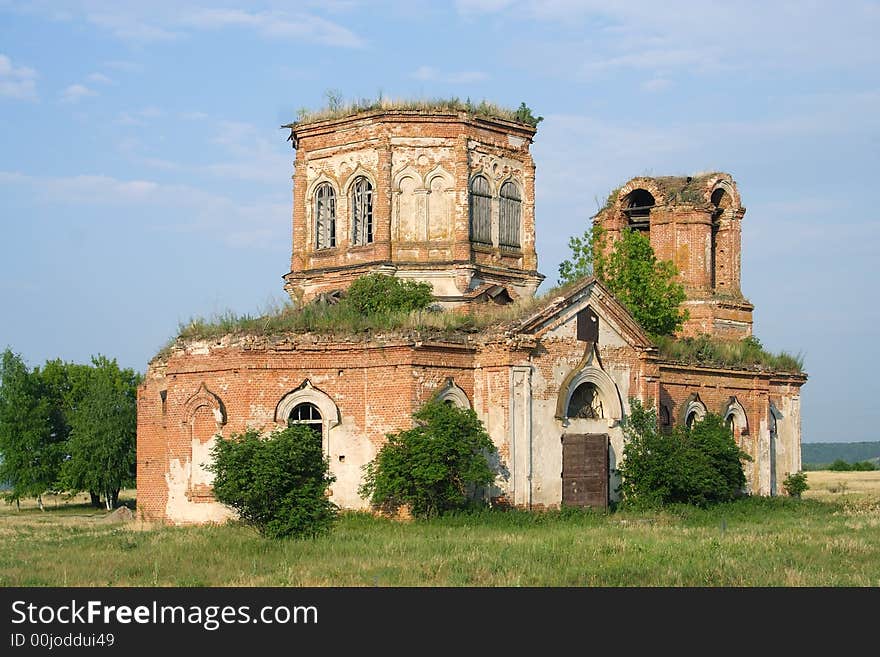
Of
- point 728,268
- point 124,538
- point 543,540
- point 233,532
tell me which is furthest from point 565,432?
point 728,268

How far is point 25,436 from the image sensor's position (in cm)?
4103

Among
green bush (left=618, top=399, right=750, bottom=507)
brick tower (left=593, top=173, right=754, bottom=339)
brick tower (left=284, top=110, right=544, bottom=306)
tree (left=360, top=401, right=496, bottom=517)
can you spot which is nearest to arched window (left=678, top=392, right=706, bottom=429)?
green bush (left=618, top=399, right=750, bottom=507)

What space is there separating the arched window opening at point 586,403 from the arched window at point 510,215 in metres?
6.45

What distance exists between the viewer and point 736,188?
40.6m

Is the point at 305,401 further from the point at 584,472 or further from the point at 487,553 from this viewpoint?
the point at 487,553

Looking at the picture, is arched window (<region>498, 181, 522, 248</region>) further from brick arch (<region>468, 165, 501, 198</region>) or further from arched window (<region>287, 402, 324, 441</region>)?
arched window (<region>287, 402, 324, 441</region>)

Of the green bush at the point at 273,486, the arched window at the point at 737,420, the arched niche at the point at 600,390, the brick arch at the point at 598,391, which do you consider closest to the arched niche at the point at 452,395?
the brick arch at the point at 598,391

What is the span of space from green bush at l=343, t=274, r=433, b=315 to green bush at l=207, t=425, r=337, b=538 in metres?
6.31

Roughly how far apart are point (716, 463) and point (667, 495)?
5.37 ft

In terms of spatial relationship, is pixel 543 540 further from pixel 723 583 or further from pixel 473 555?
pixel 723 583

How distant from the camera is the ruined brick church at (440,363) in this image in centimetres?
2516

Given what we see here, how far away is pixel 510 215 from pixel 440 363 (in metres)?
8.66

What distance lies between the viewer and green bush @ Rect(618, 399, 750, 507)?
2678 centimetres

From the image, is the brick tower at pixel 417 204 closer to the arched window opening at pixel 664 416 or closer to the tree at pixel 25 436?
the arched window opening at pixel 664 416
